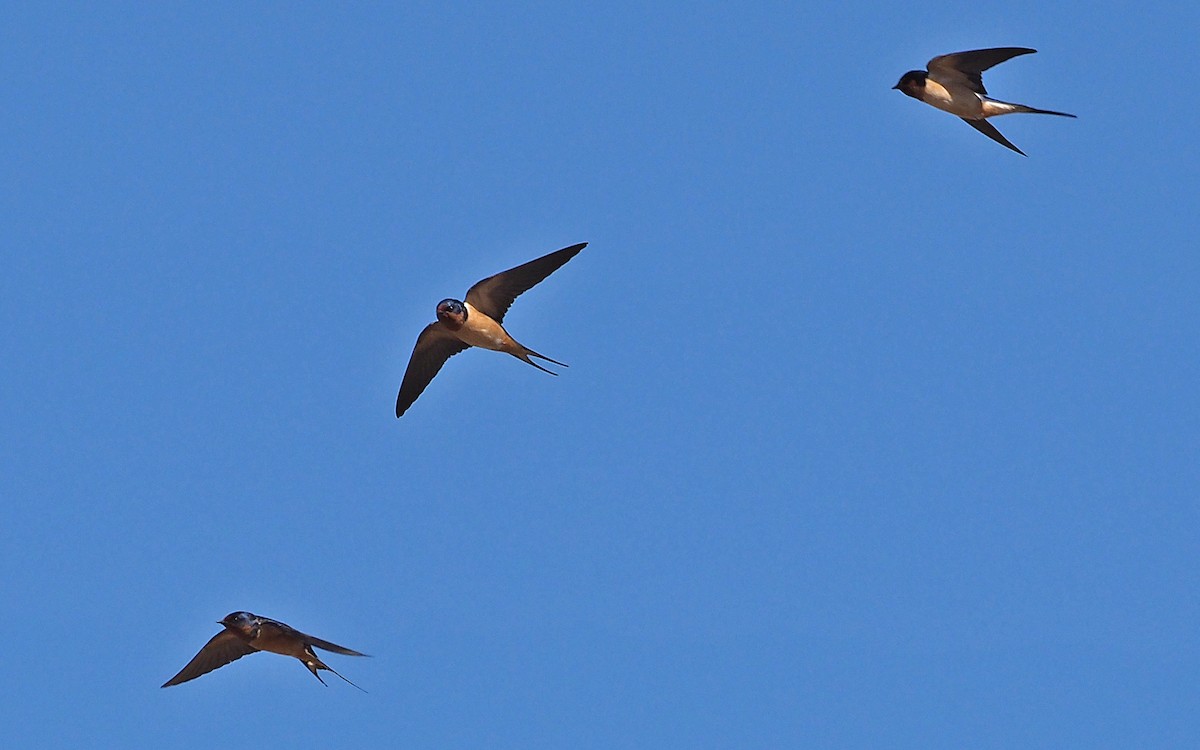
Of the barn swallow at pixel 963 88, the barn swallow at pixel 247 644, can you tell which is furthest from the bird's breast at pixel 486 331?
the barn swallow at pixel 963 88

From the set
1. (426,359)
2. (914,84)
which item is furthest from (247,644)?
(914,84)

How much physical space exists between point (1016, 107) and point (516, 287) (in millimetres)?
4549

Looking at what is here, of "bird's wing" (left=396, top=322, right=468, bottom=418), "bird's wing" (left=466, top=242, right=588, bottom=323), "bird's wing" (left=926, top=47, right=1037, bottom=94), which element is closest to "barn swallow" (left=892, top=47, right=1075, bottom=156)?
"bird's wing" (left=926, top=47, right=1037, bottom=94)

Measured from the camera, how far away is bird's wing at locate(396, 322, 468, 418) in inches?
628

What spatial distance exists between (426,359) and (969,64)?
5.56m

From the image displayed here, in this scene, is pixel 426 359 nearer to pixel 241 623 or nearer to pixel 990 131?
pixel 241 623

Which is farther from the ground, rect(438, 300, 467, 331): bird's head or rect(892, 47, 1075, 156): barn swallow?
rect(892, 47, 1075, 156): barn swallow

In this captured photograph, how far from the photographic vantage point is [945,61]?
48.7ft

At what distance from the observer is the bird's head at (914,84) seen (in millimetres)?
15125

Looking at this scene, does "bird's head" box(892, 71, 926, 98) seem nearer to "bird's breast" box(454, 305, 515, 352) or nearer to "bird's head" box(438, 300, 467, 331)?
"bird's breast" box(454, 305, 515, 352)

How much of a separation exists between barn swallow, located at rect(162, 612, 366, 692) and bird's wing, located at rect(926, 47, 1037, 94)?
712 centimetres

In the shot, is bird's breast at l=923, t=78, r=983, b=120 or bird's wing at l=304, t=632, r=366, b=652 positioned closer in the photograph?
bird's wing at l=304, t=632, r=366, b=652

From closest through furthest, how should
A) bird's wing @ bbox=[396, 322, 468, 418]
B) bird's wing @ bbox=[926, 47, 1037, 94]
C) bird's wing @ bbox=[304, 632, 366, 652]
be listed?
bird's wing @ bbox=[304, 632, 366, 652], bird's wing @ bbox=[926, 47, 1037, 94], bird's wing @ bbox=[396, 322, 468, 418]

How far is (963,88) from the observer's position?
1505 cm
